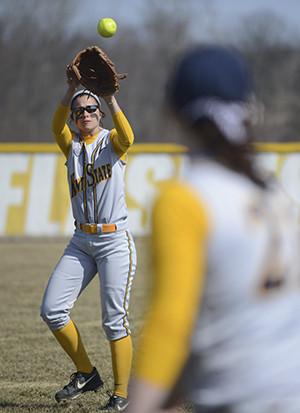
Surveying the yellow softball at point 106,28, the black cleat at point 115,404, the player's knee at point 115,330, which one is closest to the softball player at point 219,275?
the player's knee at point 115,330

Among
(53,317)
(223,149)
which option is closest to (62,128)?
(53,317)

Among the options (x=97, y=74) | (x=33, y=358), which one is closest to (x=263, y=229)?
(x=97, y=74)

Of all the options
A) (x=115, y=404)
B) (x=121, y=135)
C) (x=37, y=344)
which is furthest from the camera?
(x=37, y=344)

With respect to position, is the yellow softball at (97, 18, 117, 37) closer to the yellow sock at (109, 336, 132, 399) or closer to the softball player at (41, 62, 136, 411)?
the softball player at (41, 62, 136, 411)

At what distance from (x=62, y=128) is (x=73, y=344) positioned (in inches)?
60.5

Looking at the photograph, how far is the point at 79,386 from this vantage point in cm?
371

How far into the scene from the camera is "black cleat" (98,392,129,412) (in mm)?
3434

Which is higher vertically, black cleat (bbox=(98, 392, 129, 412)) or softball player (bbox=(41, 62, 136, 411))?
softball player (bbox=(41, 62, 136, 411))

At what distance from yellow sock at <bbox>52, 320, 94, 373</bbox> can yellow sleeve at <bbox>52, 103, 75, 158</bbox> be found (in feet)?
4.24

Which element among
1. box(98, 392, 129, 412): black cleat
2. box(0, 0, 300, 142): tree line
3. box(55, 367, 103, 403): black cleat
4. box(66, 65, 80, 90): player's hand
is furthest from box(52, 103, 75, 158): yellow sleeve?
box(0, 0, 300, 142): tree line

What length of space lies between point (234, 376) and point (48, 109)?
29892 millimetres

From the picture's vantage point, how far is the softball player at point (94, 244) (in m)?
3.47

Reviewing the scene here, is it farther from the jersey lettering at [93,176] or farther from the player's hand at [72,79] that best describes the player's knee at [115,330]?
the player's hand at [72,79]

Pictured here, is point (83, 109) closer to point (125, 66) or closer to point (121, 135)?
point (121, 135)
